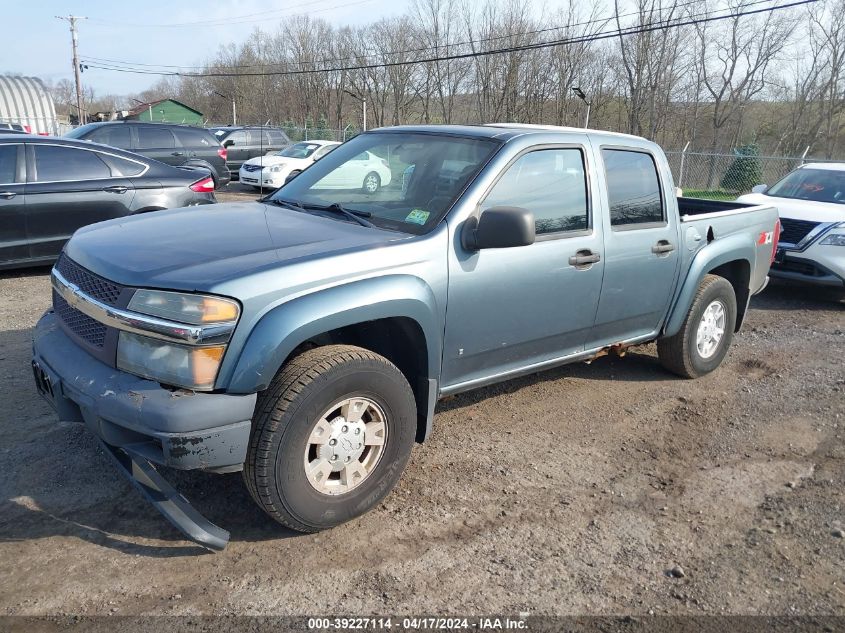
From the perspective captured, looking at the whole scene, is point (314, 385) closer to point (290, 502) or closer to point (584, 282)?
point (290, 502)

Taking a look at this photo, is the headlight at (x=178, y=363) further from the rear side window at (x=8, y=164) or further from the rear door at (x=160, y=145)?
the rear door at (x=160, y=145)

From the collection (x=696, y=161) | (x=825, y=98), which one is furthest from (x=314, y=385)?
(x=825, y=98)

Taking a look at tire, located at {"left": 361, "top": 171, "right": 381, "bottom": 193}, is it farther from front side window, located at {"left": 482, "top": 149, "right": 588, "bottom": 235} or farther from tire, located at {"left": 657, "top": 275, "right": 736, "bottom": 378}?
tire, located at {"left": 657, "top": 275, "right": 736, "bottom": 378}

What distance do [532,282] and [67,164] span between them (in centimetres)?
600

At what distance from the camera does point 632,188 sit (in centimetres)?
450

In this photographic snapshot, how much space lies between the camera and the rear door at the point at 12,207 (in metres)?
6.96

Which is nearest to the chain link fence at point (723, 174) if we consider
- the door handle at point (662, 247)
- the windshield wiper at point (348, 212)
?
the door handle at point (662, 247)

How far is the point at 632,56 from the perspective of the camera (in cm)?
3266

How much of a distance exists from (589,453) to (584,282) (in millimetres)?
1041

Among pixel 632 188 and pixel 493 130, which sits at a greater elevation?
pixel 493 130

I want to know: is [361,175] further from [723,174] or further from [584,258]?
[723,174]

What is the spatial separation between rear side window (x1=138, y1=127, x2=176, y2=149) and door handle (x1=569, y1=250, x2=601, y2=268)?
13215 mm

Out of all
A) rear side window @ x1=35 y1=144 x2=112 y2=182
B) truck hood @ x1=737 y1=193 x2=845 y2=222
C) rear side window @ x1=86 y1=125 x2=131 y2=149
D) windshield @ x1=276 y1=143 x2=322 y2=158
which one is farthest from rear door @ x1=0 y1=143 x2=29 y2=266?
windshield @ x1=276 y1=143 x2=322 y2=158

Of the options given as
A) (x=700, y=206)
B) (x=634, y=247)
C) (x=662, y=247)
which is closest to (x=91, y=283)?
(x=634, y=247)
